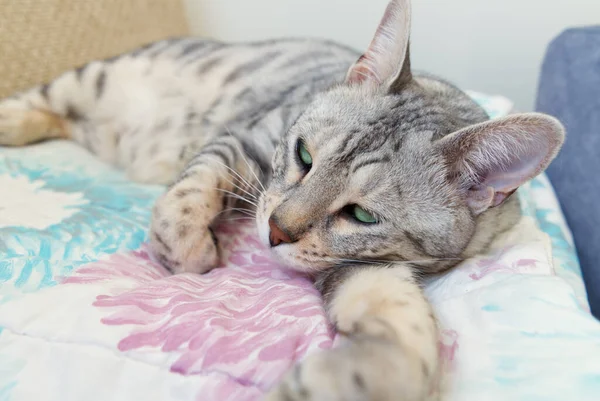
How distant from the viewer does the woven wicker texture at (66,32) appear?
162cm

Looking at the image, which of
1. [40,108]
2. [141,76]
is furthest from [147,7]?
[40,108]

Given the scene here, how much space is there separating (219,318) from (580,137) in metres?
1.16

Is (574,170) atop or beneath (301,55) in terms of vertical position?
beneath

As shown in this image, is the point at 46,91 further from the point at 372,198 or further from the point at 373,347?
the point at 373,347

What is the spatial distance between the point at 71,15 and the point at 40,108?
434 millimetres

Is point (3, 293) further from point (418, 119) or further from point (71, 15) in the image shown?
point (71, 15)

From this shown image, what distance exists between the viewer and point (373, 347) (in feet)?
1.94

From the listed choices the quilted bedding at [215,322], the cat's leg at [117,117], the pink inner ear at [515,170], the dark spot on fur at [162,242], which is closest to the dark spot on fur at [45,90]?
the cat's leg at [117,117]

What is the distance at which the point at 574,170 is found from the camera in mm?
1380

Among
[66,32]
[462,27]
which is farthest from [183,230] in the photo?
[462,27]

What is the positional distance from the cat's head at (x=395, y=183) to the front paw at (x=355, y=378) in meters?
0.31

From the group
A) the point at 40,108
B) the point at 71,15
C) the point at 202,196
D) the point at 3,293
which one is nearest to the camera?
the point at 3,293

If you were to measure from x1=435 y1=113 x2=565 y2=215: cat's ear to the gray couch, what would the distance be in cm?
58

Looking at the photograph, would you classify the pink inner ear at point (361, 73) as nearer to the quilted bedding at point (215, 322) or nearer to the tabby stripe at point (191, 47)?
the quilted bedding at point (215, 322)
